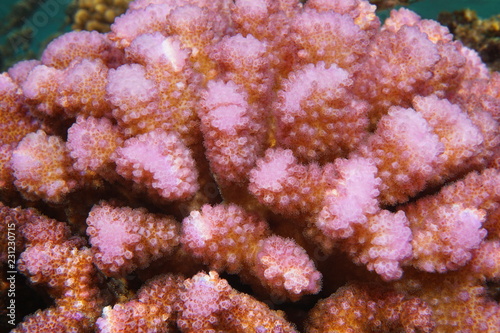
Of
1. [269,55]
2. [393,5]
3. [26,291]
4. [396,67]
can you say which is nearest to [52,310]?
[26,291]

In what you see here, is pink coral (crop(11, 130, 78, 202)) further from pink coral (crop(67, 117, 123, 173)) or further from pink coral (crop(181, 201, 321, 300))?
pink coral (crop(181, 201, 321, 300))

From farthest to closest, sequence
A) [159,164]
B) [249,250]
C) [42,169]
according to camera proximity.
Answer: [42,169]
[249,250]
[159,164]

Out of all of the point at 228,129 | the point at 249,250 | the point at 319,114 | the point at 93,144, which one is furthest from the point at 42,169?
the point at 319,114

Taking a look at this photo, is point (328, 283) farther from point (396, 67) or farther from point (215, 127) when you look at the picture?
point (396, 67)

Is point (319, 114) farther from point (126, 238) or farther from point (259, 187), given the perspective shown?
point (126, 238)

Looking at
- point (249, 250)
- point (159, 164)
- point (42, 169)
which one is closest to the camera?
point (159, 164)

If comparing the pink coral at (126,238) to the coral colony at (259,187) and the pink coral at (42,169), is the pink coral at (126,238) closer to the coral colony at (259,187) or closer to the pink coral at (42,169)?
the coral colony at (259,187)

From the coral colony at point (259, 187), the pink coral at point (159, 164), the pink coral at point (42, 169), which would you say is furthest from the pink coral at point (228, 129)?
the pink coral at point (42, 169)

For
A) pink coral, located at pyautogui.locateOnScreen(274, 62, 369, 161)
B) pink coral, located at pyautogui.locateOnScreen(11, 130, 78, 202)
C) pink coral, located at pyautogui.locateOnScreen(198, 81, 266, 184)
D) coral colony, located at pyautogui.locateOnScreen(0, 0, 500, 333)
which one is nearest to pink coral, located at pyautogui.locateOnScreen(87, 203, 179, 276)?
coral colony, located at pyautogui.locateOnScreen(0, 0, 500, 333)

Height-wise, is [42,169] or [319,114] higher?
[319,114]

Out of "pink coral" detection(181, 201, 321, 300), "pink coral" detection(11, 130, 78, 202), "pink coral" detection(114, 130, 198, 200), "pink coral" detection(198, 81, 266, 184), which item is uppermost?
"pink coral" detection(198, 81, 266, 184)
